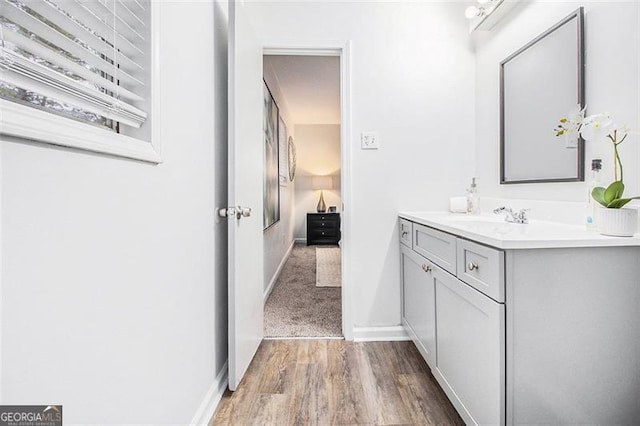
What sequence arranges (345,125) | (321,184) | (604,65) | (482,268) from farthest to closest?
(321,184) → (345,125) → (604,65) → (482,268)

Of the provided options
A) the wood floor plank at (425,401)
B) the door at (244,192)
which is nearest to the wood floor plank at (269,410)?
the door at (244,192)

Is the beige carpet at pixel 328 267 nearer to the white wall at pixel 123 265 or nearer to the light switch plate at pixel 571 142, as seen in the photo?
the white wall at pixel 123 265

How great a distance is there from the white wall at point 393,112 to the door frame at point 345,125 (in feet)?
0.11

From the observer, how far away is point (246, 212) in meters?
A: 1.65

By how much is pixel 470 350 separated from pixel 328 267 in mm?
3101

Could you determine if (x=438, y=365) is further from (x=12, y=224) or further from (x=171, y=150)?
(x=12, y=224)

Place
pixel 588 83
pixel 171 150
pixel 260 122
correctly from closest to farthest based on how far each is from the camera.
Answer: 1. pixel 171 150
2. pixel 588 83
3. pixel 260 122

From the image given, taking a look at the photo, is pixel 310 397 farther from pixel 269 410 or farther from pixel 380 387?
pixel 380 387

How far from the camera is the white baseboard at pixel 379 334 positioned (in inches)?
85.7

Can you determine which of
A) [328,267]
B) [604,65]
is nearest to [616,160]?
[604,65]

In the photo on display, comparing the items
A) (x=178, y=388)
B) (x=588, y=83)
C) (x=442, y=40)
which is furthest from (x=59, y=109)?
(x=442, y=40)

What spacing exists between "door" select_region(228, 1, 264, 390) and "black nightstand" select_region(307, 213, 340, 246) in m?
4.08

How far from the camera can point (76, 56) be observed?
703 millimetres

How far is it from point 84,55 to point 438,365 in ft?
5.60
